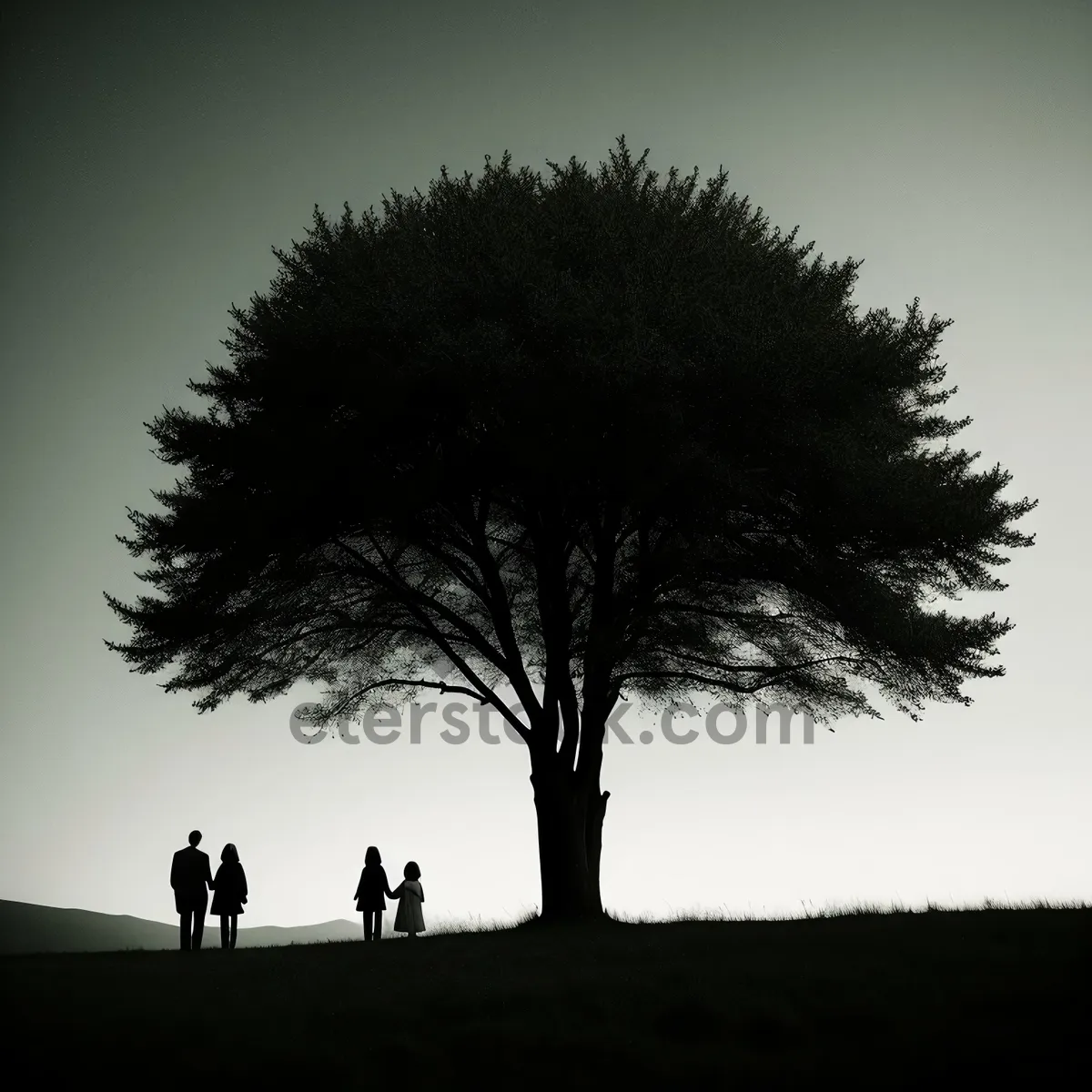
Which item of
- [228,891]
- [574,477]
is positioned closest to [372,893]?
[228,891]

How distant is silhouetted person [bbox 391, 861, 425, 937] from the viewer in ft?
58.3

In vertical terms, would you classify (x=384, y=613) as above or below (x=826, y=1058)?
above

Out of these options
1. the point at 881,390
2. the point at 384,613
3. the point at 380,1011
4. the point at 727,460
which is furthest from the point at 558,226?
the point at 380,1011

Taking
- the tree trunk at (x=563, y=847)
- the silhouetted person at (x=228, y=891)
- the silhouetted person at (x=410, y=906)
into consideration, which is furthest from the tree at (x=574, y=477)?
the silhouetted person at (x=228, y=891)

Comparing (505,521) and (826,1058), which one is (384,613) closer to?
(505,521)

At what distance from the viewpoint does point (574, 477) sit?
16188 mm

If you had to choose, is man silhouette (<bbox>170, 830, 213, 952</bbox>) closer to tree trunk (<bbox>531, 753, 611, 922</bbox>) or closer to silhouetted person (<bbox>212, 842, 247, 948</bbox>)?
silhouetted person (<bbox>212, 842, 247, 948</bbox>)

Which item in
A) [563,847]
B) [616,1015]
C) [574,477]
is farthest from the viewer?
[563,847]

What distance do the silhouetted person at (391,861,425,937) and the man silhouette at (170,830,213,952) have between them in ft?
10.0

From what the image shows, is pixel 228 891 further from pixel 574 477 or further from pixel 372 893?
pixel 574 477

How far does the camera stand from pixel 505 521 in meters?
19.3

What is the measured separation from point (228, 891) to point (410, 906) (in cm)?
288

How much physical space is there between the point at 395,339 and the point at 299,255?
4.18 m

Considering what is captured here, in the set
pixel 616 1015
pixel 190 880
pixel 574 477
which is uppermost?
pixel 574 477
